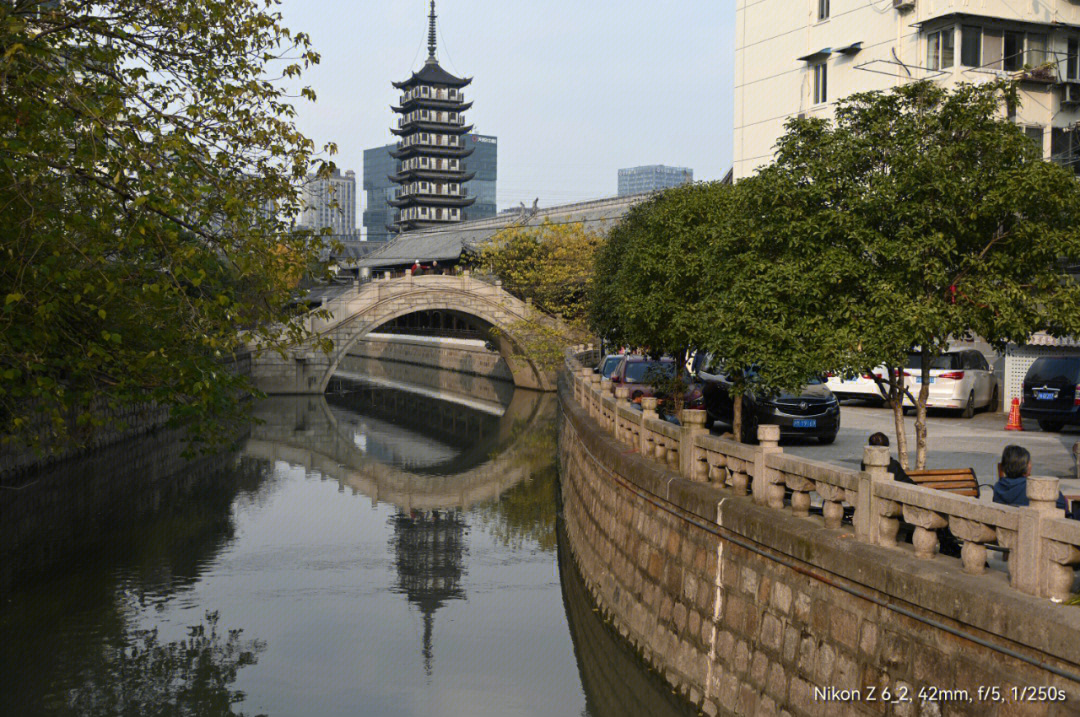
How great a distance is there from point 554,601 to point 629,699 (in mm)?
5252

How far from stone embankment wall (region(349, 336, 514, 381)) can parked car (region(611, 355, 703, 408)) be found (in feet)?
110

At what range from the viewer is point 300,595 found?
A: 17984mm

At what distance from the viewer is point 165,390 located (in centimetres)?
1149

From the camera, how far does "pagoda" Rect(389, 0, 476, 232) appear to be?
102 m

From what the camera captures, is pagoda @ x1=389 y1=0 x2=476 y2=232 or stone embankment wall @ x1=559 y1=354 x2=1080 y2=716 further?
pagoda @ x1=389 y1=0 x2=476 y2=232

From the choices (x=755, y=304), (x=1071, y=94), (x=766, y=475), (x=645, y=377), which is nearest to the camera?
(x=766, y=475)

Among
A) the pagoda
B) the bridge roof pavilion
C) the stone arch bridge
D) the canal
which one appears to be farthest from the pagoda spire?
the canal

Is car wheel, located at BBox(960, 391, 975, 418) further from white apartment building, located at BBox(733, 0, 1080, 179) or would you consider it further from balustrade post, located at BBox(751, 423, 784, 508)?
balustrade post, located at BBox(751, 423, 784, 508)

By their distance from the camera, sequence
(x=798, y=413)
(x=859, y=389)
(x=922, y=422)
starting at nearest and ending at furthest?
1. (x=922, y=422)
2. (x=798, y=413)
3. (x=859, y=389)

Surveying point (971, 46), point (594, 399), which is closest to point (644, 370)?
point (594, 399)

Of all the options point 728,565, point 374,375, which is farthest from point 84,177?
point 374,375

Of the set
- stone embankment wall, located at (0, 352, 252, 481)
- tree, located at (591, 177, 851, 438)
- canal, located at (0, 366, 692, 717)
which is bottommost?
canal, located at (0, 366, 692, 717)

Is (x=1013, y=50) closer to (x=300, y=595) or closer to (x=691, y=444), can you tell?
(x=691, y=444)

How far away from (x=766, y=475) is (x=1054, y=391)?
37.7 feet
